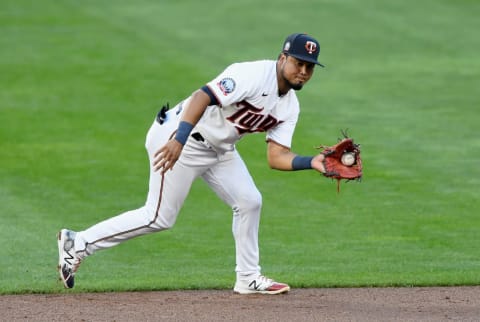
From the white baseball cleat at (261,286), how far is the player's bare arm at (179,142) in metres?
1.22

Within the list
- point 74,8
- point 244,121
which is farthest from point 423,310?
point 74,8

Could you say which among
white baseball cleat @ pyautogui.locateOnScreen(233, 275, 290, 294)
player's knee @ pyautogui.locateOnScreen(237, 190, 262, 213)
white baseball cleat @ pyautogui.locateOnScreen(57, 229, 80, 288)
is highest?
player's knee @ pyautogui.locateOnScreen(237, 190, 262, 213)

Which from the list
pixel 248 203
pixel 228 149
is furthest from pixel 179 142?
pixel 248 203

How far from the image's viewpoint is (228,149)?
8156 millimetres

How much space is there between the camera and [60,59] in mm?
20516

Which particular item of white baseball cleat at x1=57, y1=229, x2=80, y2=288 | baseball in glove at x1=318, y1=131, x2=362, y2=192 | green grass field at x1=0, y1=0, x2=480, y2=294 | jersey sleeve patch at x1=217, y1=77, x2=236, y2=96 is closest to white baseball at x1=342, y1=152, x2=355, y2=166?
baseball in glove at x1=318, y1=131, x2=362, y2=192

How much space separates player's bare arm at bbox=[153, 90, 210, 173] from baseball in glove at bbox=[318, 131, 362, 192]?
0.87 m

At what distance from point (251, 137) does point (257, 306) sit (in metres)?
7.88

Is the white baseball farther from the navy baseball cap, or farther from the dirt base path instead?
the dirt base path

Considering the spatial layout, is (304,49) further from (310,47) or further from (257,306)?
(257,306)

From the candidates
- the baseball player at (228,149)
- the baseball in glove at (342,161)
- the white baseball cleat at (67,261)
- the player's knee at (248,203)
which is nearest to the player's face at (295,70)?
the baseball player at (228,149)

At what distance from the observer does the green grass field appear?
31.8 ft

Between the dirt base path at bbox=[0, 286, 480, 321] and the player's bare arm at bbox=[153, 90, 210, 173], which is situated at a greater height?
the player's bare arm at bbox=[153, 90, 210, 173]

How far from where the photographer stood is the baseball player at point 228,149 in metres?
7.65
